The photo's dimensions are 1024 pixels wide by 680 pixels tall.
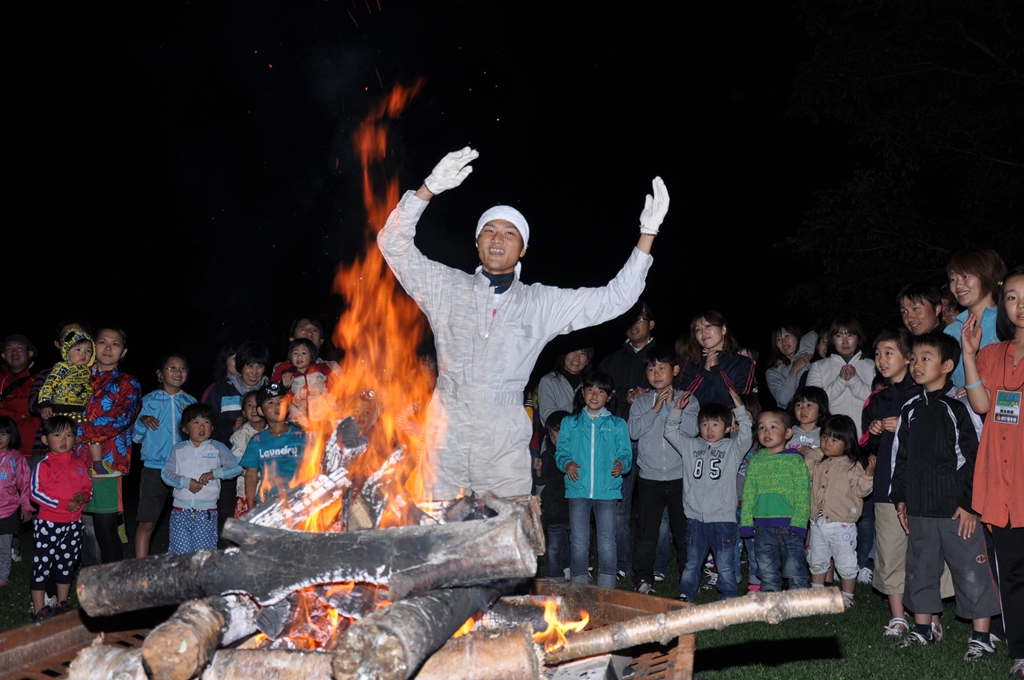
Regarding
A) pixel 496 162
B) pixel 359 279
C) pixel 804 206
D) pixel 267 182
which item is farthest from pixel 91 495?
pixel 804 206

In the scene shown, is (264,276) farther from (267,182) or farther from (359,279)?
(359,279)

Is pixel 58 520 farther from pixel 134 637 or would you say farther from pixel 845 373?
pixel 845 373

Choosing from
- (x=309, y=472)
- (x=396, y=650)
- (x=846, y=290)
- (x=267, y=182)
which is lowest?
(x=396, y=650)

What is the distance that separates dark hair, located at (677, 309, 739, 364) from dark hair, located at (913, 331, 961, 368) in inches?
70.0

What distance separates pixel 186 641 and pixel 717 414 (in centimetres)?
471

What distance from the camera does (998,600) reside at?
4.90 metres

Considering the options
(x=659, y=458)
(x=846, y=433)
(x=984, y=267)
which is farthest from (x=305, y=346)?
(x=984, y=267)

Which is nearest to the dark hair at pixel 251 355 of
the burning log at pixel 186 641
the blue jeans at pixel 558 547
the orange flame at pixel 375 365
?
the orange flame at pixel 375 365

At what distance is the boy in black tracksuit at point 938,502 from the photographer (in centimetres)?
494

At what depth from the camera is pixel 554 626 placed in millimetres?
3602

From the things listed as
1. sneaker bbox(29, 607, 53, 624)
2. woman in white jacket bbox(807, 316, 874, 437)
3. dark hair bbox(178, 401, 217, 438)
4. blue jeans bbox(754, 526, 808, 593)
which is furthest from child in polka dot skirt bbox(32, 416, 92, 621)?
woman in white jacket bbox(807, 316, 874, 437)

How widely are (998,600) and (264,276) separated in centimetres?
1510

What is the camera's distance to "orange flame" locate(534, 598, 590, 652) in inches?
134

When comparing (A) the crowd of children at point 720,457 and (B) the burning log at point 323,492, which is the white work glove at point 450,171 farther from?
(A) the crowd of children at point 720,457
